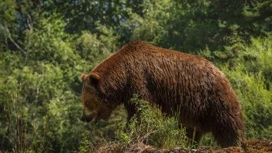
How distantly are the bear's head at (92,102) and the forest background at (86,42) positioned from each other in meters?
10.9

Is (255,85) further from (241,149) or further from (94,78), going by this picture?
(241,149)

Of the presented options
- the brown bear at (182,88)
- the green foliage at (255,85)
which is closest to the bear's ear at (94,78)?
the brown bear at (182,88)

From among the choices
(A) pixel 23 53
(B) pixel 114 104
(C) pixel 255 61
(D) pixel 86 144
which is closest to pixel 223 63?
(C) pixel 255 61

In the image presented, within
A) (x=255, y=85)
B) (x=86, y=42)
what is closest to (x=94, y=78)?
(x=255, y=85)

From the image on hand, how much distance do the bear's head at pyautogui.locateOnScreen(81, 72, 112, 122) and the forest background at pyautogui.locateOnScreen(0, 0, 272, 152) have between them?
10915 mm

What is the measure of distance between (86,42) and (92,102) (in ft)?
72.9

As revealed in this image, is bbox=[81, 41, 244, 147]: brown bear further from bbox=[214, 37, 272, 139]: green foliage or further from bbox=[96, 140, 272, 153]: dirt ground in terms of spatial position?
bbox=[214, 37, 272, 139]: green foliage

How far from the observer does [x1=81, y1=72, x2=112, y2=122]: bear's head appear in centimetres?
1170

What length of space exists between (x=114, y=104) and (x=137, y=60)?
875mm

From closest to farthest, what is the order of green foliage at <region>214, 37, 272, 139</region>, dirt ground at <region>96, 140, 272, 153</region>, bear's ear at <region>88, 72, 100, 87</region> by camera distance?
dirt ground at <region>96, 140, 272, 153</region>, bear's ear at <region>88, 72, 100, 87</region>, green foliage at <region>214, 37, 272, 139</region>

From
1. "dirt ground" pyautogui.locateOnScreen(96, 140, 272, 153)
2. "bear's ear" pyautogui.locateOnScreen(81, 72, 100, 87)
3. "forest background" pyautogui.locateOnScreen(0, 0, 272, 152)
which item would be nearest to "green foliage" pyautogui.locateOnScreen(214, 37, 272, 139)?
"forest background" pyautogui.locateOnScreen(0, 0, 272, 152)

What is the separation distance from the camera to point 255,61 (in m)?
23.4

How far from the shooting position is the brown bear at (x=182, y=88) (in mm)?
11172

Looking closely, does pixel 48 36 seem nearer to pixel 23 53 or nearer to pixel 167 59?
pixel 23 53
